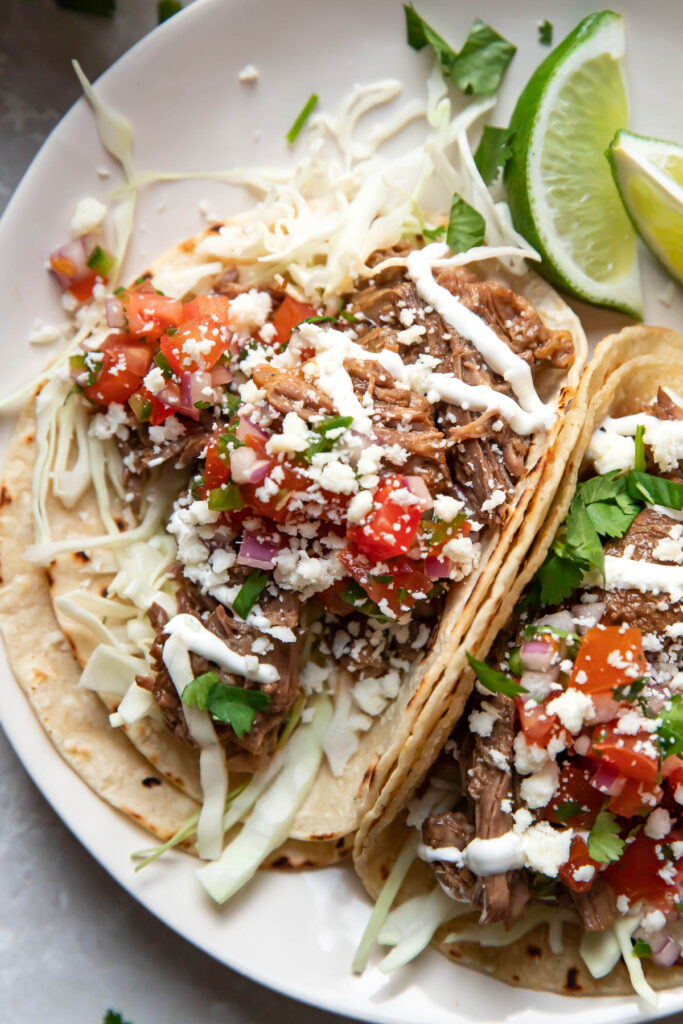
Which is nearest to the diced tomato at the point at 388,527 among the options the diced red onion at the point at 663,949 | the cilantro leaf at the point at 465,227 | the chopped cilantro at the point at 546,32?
the cilantro leaf at the point at 465,227

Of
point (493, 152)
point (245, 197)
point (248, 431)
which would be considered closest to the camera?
point (248, 431)

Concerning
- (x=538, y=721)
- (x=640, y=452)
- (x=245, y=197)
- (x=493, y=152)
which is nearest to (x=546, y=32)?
(x=493, y=152)

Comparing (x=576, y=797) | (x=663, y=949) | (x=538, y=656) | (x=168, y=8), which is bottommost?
(x=663, y=949)

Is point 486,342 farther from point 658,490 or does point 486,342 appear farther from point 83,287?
point 83,287

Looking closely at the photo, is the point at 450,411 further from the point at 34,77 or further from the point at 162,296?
the point at 34,77

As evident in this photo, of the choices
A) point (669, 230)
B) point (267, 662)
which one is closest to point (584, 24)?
point (669, 230)

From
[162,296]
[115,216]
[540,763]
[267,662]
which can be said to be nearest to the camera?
[540,763]
